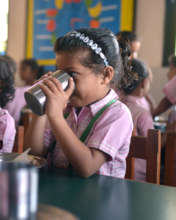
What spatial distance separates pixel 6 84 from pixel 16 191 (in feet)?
4.65

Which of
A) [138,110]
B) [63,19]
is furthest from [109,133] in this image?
[63,19]

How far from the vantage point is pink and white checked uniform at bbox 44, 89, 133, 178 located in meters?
0.91

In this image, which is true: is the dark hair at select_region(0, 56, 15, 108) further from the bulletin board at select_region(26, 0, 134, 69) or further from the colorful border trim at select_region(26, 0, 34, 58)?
the colorful border trim at select_region(26, 0, 34, 58)

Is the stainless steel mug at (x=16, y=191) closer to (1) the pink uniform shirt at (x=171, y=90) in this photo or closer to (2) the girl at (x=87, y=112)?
(2) the girl at (x=87, y=112)

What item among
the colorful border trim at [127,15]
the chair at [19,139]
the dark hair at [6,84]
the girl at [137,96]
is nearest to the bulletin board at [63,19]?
the colorful border trim at [127,15]

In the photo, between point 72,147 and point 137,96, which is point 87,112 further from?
point 137,96

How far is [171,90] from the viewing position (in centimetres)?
246

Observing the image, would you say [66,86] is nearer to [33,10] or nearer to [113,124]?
[113,124]

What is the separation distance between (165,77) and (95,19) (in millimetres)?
1081

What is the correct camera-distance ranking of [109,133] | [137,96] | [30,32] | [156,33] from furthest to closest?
[30,32] → [156,33] → [137,96] → [109,133]

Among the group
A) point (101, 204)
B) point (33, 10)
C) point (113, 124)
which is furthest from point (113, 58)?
point (33, 10)

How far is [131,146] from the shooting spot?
1.06 meters

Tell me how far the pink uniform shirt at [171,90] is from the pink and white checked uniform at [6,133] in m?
1.50

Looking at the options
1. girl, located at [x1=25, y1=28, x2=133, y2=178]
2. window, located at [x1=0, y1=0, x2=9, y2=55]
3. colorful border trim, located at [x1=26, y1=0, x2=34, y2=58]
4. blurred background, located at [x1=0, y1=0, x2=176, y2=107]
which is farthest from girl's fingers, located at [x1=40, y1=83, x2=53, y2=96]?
window, located at [x1=0, y1=0, x2=9, y2=55]
